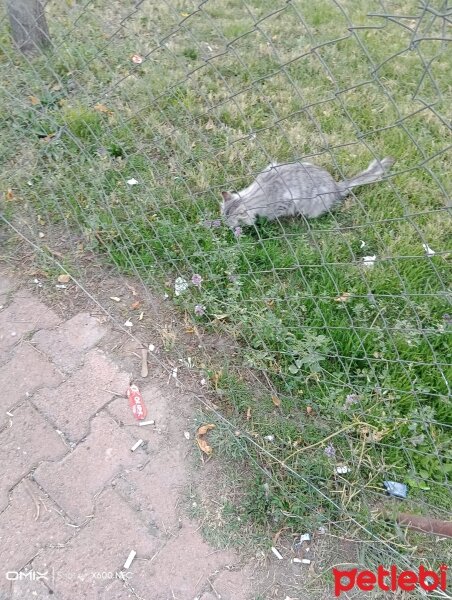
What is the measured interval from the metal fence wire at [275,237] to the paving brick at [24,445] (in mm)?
659

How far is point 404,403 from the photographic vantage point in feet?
7.95

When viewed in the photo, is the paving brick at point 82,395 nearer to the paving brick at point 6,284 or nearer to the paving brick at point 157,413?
the paving brick at point 157,413

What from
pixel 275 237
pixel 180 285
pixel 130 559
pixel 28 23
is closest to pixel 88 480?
pixel 130 559

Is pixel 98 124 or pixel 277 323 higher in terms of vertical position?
pixel 98 124

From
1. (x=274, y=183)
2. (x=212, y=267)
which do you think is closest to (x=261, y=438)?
(x=212, y=267)

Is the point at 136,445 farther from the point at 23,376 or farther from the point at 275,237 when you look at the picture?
the point at 275,237

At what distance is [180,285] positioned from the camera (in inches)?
113

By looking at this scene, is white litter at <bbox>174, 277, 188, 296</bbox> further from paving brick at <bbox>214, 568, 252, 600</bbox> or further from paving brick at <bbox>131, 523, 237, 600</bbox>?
paving brick at <bbox>214, 568, 252, 600</bbox>

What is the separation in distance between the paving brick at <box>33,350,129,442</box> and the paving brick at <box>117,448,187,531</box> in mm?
324

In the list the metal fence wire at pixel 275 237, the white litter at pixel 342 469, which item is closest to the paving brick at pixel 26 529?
the metal fence wire at pixel 275 237

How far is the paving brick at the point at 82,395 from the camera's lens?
2.40 m

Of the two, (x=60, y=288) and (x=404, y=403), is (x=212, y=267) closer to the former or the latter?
(x=60, y=288)

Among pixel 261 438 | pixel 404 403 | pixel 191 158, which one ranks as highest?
pixel 191 158

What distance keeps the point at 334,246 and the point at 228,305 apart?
2.56ft
